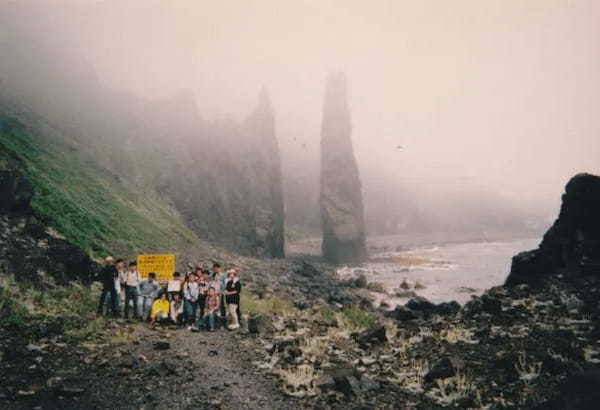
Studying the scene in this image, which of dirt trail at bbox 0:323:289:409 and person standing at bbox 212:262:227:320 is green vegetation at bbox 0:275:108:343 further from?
person standing at bbox 212:262:227:320

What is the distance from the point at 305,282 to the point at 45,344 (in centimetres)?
3260

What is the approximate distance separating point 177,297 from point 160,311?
0.76 m

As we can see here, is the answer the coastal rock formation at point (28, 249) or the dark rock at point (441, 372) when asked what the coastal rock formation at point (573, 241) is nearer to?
the dark rock at point (441, 372)

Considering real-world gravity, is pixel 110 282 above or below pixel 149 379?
above

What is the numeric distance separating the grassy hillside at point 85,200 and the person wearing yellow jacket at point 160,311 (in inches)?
436

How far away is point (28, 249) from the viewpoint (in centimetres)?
1572

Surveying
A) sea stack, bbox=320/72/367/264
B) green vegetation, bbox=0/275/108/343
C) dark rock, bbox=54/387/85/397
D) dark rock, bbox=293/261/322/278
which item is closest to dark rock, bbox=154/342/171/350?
green vegetation, bbox=0/275/108/343

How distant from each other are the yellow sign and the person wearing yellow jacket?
2.01m

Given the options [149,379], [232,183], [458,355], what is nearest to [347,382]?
[458,355]

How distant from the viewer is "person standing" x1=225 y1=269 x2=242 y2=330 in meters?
13.9

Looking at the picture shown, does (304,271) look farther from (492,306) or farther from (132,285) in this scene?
(492,306)

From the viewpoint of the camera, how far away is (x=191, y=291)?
14.1 meters

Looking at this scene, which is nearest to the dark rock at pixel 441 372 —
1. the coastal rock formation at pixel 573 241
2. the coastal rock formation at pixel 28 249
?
the coastal rock formation at pixel 573 241

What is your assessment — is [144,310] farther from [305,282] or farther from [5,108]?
[5,108]
